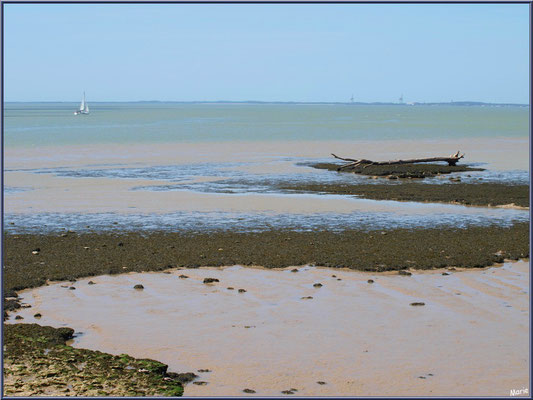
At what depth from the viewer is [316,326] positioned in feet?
37.7

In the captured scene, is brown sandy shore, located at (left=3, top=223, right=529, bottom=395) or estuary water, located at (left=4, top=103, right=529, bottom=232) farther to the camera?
estuary water, located at (left=4, top=103, right=529, bottom=232)

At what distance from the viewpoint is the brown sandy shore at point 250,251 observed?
1507 centimetres

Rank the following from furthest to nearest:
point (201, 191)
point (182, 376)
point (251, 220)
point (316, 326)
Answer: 1. point (201, 191)
2. point (251, 220)
3. point (316, 326)
4. point (182, 376)

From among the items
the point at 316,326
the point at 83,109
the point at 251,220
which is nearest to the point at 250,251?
the point at 251,220

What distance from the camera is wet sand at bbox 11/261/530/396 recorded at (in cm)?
940

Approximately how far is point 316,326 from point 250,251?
17.6 ft

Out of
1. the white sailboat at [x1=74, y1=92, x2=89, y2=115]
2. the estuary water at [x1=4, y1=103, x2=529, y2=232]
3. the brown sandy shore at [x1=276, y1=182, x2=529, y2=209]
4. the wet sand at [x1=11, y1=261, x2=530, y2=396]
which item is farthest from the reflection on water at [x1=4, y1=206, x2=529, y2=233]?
the white sailboat at [x1=74, y1=92, x2=89, y2=115]

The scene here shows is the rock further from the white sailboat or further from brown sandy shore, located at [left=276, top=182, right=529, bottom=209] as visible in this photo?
the white sailboat

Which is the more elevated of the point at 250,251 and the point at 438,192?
the point at 438,192

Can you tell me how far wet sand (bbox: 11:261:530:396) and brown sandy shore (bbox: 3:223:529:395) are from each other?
46cm

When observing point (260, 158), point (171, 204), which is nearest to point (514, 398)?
point (171, 204)

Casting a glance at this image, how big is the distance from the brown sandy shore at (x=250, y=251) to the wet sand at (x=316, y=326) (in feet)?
1.52

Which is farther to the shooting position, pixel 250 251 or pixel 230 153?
pixel 230 153

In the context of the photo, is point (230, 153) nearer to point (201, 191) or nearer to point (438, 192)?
point (201, 191)
